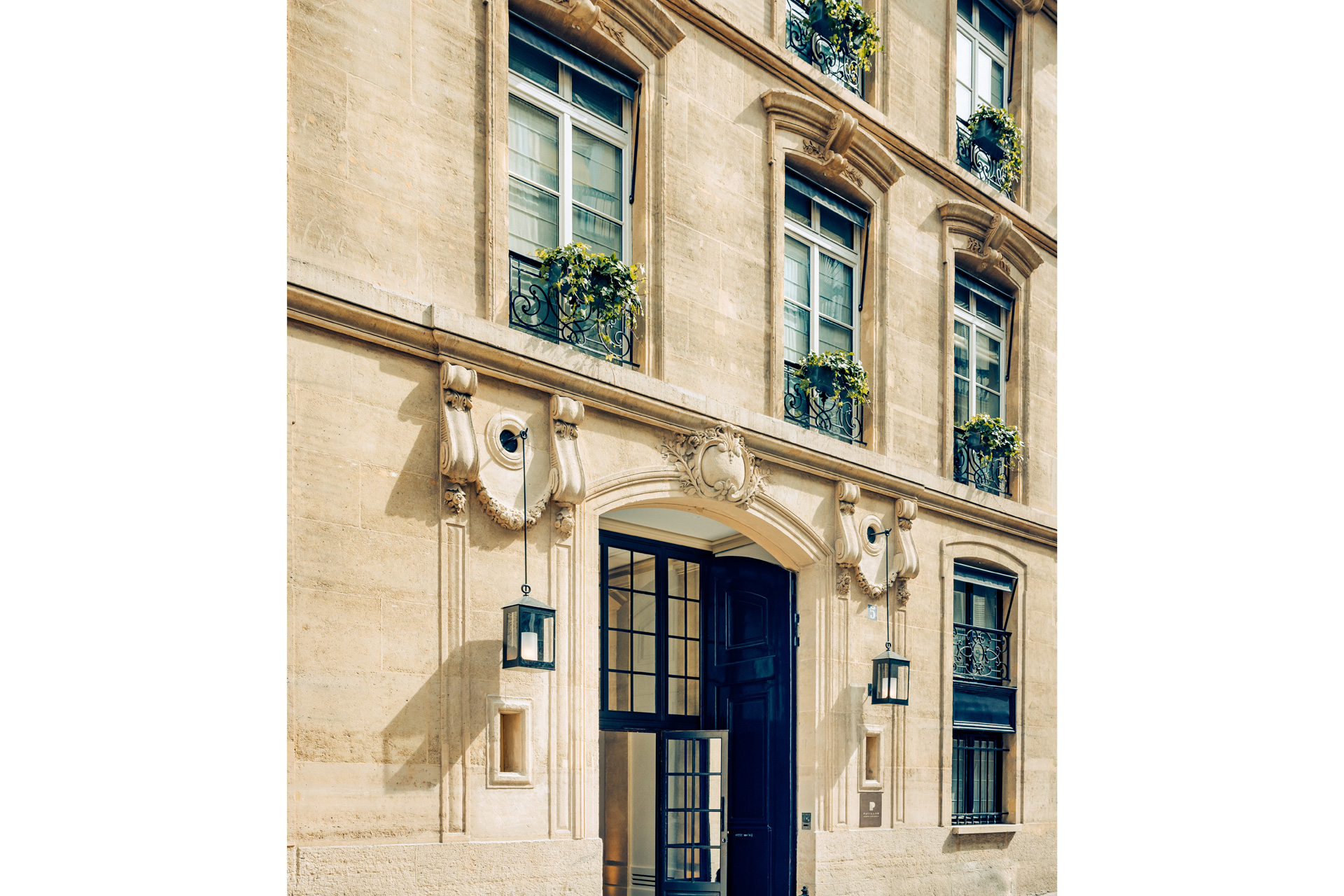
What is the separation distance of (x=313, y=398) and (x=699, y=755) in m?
5.23

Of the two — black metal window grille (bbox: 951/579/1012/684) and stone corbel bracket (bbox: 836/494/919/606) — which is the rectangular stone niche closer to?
stone corbel bracket (bbox: 836/494/919/606)

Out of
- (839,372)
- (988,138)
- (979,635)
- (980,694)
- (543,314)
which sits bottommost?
(980,694)

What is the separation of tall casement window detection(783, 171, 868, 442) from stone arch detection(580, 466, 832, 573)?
2.84ft

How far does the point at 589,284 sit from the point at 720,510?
197 centimetres

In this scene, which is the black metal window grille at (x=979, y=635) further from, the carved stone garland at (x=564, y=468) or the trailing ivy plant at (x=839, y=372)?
the carved stone garland at (x=564, y=468)

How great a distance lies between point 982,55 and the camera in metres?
12.3

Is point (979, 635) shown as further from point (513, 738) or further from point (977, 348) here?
point (513, 738)

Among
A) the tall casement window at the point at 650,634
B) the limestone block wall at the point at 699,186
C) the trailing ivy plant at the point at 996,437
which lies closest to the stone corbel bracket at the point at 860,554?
the limestone block wall at the point at 699,186

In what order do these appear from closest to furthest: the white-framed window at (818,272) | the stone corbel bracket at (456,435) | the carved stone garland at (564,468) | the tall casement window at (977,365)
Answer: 1. the stone corbel bracket at (456,435)
2. the carved stone garland at (564,468)
3. the white-framed window at (818,272)
4. the tall casement window at (977,365)

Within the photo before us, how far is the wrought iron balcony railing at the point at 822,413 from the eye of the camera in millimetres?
9766

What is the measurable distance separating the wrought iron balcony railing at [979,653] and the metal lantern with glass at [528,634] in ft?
15.8

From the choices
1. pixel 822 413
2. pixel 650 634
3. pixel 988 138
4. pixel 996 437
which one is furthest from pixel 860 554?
pixel 988 138
